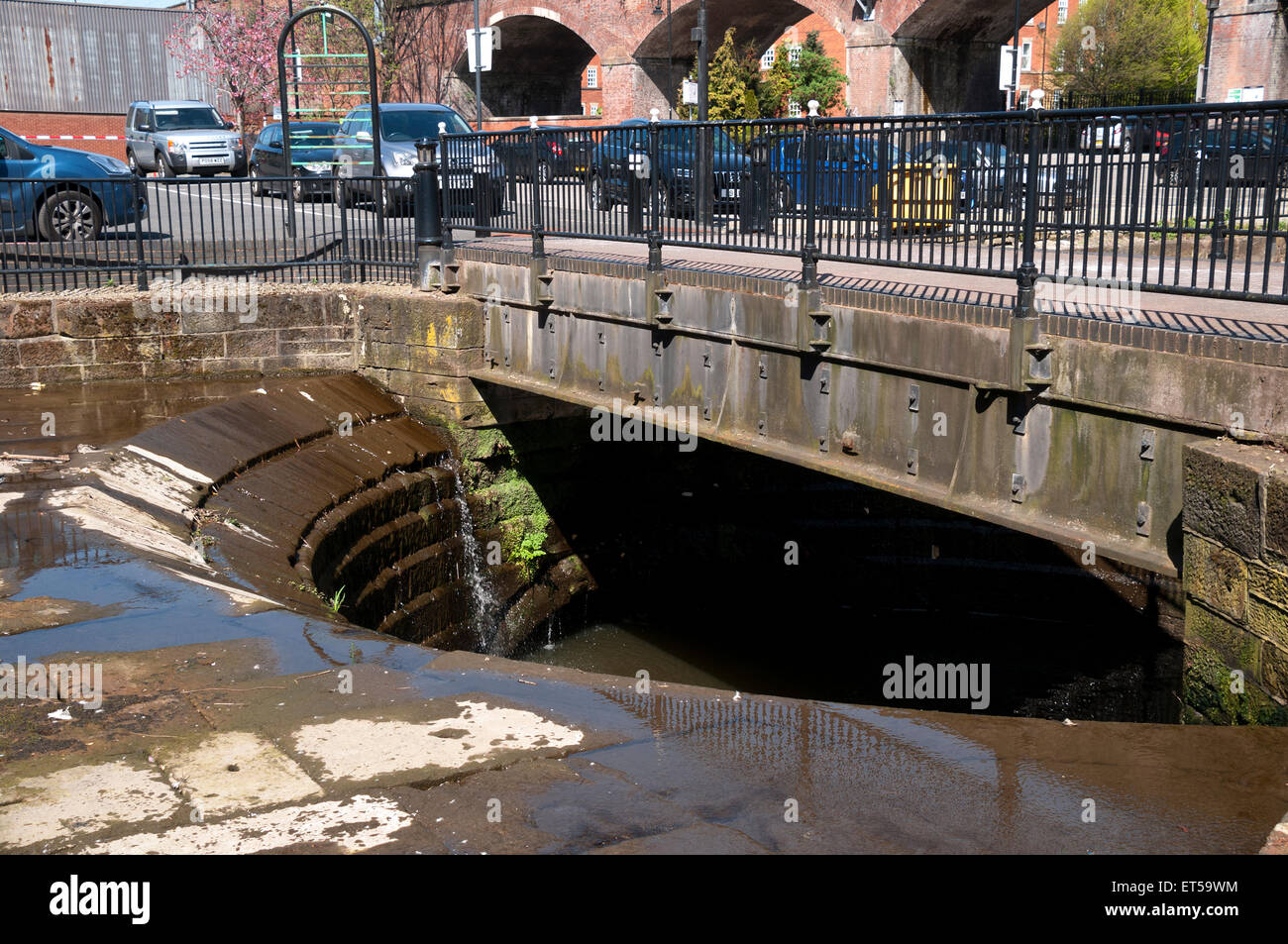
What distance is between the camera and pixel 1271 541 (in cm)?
595

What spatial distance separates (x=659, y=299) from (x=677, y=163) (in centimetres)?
124

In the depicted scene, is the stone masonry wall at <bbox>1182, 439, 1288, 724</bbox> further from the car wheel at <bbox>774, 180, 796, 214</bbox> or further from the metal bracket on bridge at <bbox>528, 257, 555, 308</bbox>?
the metal bracket on bridge at <bbox>528, 257, 555, 308</bbox>

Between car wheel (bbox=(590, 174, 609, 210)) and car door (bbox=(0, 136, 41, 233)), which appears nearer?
car wheel (bbox=(590, 174, 609, 210))

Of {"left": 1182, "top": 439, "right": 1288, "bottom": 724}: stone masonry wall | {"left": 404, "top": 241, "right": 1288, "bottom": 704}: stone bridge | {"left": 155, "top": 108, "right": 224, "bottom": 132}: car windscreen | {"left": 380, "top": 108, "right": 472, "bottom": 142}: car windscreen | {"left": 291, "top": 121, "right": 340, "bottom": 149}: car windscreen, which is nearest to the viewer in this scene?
{"left": 1182, "top": 439, "right": 1288, "bottom": 724}: stone masonry wall

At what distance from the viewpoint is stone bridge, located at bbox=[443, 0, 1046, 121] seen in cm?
3891

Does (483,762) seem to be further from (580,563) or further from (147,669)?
(580,563)

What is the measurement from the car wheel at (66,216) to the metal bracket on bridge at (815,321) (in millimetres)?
10420

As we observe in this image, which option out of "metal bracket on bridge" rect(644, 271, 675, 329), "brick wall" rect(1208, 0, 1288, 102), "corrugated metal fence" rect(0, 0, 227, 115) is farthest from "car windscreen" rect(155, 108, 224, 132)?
"brick wall" rect(1208, 0, 1288, 102)

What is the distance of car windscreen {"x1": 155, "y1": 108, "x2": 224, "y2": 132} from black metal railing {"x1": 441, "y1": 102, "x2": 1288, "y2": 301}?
2213 cm

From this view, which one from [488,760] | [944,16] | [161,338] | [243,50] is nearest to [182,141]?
[243,50]

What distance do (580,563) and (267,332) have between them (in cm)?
450

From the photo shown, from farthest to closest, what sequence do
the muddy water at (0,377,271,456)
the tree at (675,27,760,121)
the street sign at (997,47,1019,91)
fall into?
the tree at (675,27,760,121) < the street sign at (997,47,1019,91) < the muddy water at (0,377,271,456)

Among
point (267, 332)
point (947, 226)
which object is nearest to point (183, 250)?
point (267, 332)

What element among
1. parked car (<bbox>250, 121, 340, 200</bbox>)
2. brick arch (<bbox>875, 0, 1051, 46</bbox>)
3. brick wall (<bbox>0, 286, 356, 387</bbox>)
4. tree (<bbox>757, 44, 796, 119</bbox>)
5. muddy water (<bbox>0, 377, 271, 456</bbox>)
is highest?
brick arch (<bbox>875, 0, 1051, 46</bbox>)
